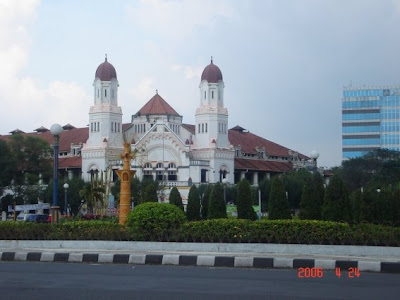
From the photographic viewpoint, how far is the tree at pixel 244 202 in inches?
923

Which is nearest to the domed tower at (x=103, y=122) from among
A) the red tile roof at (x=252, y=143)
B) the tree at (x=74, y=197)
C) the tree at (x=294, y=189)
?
the tree at (x=74, y=197)

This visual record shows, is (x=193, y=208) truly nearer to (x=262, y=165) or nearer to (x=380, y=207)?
(x=380, y=207)

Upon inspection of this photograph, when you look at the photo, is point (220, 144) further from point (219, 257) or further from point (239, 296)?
point (239, 296)

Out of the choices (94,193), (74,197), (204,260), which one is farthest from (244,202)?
(74,197)

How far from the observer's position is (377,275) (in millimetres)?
13289

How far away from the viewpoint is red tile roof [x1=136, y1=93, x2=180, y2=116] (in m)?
88.4

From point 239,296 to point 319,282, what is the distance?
210 centimetres

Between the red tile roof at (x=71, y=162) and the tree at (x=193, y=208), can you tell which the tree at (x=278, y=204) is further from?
the red tile roof at (x=71, y=162)

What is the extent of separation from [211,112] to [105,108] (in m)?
10.2

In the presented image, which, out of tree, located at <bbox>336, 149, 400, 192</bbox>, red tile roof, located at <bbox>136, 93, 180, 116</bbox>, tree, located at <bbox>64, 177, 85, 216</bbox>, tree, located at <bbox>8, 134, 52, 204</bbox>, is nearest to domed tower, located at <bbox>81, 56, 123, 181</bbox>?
red tile roof, located at <bbox>136, 93, 180, 116</bbox>

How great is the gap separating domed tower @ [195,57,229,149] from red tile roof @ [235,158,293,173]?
4.08 meters

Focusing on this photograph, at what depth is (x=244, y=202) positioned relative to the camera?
23.6 meters

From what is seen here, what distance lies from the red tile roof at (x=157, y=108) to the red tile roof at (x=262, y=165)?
836 cm

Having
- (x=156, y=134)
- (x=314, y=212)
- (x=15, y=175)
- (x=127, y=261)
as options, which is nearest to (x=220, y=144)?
(x=156, y=134)
